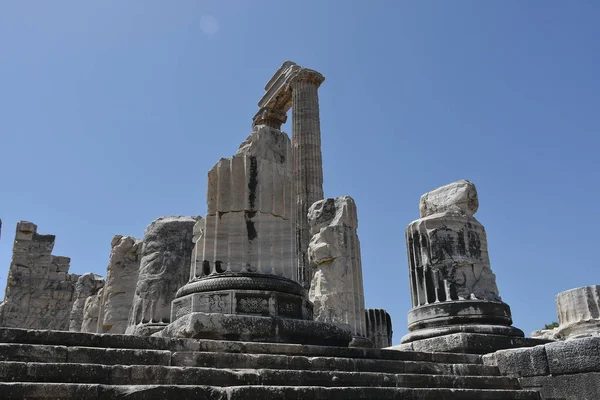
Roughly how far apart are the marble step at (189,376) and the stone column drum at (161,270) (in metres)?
5.23

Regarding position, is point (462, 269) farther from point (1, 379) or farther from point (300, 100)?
point (300, 100)

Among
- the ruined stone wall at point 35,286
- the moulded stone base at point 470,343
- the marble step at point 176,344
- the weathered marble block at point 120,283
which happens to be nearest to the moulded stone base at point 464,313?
the moulded stone base at point 470,343

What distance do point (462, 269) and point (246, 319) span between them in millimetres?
3781

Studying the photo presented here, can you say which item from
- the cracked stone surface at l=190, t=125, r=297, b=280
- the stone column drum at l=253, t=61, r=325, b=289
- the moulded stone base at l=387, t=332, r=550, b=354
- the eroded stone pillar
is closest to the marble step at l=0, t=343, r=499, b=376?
the moulded stone base at l=387, t=332, r=550, b=354

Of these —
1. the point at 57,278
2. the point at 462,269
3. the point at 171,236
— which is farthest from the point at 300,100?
the point at 462,269

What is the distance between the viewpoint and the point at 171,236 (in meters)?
10.2

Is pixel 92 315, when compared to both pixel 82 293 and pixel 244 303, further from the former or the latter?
pixel 244 303

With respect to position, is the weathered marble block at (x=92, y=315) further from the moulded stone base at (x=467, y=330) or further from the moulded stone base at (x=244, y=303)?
the moulded stone base at (x=467, y=330)

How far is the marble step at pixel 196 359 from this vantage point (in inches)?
177

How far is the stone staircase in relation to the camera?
405cm

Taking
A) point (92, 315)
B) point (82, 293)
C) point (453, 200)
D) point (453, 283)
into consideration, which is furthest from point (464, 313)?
point (82, 293)

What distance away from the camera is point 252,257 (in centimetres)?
727

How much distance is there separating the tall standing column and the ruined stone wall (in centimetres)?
1019

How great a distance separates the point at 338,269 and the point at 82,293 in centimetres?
1215
